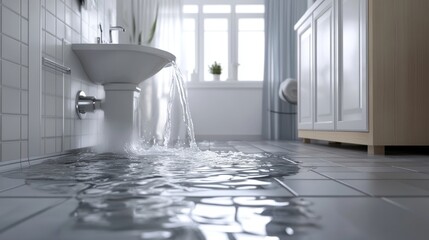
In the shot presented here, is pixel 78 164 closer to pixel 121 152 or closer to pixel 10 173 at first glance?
pixel 10 173

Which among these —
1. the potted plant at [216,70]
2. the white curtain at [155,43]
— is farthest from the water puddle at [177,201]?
the potted plant at [216,70]

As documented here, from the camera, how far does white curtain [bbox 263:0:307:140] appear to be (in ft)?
14.9

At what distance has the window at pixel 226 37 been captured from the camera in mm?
4879

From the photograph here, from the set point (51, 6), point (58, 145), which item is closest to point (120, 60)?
point (51, 6)

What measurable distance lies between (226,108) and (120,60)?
277 centimetres

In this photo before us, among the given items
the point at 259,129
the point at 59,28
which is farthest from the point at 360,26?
the point at 259,129

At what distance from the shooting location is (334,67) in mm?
2637

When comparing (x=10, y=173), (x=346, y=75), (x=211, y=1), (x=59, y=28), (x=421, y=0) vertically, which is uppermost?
(x=211, y=1)

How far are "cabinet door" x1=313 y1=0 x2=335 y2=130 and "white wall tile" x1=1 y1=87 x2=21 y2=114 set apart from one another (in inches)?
74.1

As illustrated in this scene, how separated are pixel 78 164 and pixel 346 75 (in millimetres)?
1641

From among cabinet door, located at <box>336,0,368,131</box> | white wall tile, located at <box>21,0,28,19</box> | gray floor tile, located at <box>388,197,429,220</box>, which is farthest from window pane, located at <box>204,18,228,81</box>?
gray floor tile, located at <box>388,197,429,220</box>

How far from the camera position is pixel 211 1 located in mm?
4855

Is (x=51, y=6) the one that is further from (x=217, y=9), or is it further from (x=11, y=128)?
(x=217, y=9)

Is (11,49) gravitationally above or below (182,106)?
above
